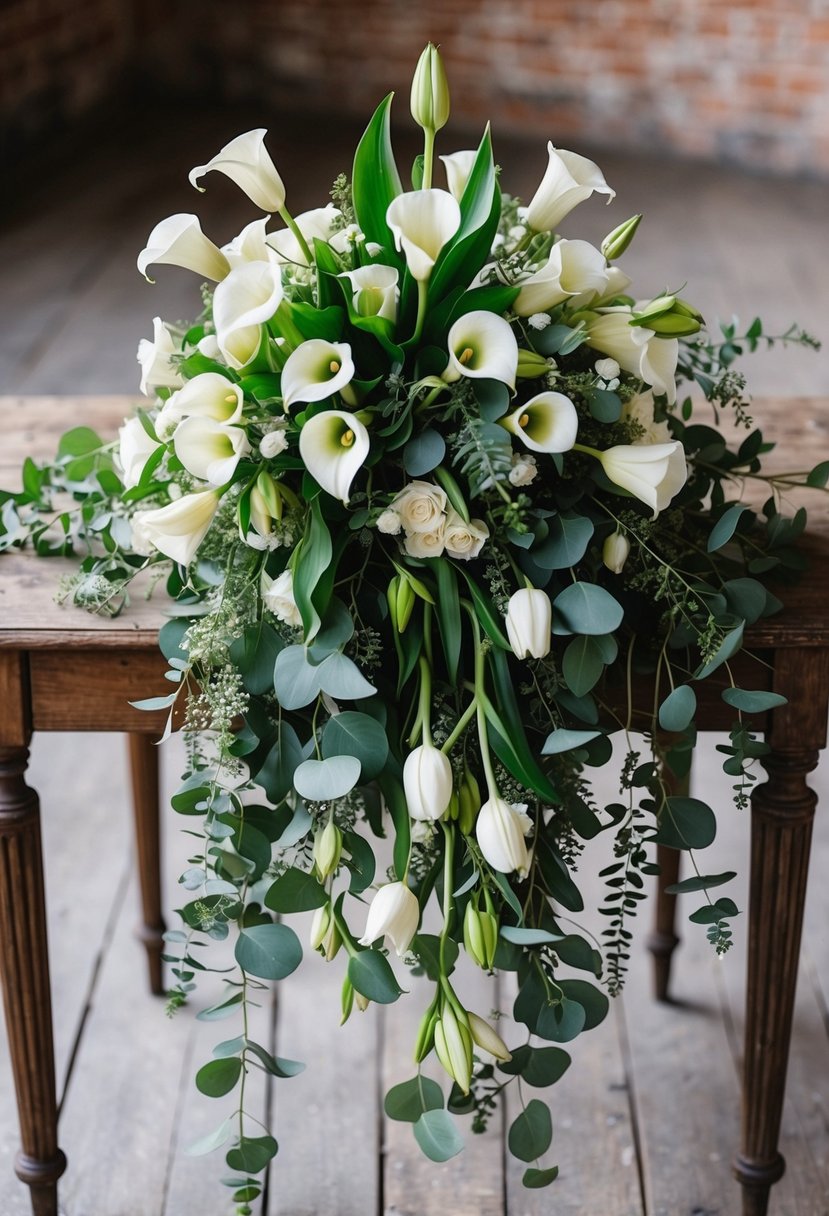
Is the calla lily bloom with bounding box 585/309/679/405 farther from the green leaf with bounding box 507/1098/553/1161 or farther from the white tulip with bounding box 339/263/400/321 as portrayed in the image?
the green leaf with bounding box 507/1098/553/1161

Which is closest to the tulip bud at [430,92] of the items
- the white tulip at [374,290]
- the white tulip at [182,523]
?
the white tulip at [374,290]

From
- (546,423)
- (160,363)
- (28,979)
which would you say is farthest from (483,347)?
(28,979)

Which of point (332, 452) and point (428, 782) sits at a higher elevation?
point (332, 452)

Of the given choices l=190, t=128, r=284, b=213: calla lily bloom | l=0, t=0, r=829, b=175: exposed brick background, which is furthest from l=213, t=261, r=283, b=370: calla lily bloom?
l=0, t=0, r=829, b=175: exposed brick background

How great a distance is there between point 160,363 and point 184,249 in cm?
9

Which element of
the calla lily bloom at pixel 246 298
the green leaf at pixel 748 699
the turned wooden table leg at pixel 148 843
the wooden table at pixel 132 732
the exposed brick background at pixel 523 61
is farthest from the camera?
the exposed brick background at pixel 523 61

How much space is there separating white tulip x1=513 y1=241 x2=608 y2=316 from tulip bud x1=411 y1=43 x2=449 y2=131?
132 mm

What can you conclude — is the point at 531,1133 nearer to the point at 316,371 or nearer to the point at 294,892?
the point at 294,892

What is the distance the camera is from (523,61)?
5.46 m

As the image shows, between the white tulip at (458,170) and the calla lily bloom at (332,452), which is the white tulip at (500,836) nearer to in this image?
the calla lily bloom at (332,452)

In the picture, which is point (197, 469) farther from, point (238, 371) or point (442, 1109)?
point (442, 1109)

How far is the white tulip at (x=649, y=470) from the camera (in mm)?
988

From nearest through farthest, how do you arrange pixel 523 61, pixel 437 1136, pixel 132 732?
pixel 437 1136, pixel 132 732, pixel 523 61

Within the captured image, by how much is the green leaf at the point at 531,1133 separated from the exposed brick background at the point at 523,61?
176 inches
